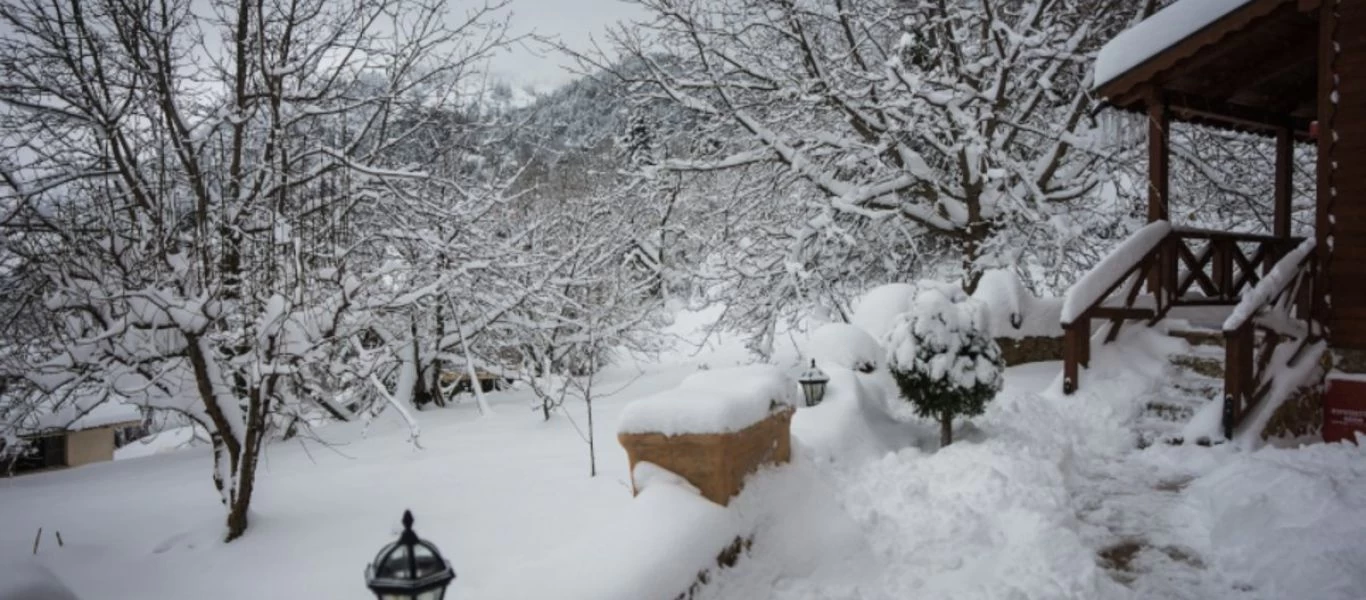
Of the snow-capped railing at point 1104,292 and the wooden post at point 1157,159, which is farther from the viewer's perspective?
the wooden post at point 1157,159

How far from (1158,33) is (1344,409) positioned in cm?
414

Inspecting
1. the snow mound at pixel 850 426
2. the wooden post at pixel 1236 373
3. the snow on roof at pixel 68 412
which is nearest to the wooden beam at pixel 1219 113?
the wooden post at pixel 1236 373

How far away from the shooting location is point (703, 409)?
14.1 ft

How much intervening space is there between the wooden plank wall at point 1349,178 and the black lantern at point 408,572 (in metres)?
8.11

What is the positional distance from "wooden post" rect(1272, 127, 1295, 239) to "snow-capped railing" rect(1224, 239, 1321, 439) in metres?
2.29

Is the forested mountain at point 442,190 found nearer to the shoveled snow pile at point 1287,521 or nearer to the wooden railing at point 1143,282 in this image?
the wooden railing at point 1143,282

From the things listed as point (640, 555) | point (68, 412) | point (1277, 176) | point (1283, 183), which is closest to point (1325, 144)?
point (1283, 183)

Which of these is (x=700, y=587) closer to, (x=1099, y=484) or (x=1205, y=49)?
(x=1099, y=484)

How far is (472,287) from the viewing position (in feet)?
29.1

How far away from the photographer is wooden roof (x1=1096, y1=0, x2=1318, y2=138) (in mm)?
7211

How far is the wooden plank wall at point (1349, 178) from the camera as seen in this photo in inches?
258

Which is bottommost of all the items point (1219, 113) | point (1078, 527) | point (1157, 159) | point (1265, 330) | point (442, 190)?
point (1078, 527)

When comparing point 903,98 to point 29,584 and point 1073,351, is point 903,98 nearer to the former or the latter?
point 1073,351

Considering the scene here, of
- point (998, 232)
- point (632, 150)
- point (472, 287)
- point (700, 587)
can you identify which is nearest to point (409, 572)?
point (700, 587)
